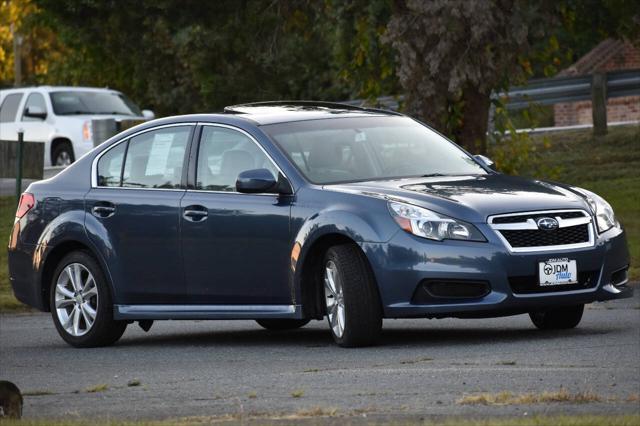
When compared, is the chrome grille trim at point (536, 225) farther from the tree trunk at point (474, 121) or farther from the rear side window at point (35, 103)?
the rear side window at point (35, 103)

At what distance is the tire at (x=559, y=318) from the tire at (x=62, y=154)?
20.8 meters

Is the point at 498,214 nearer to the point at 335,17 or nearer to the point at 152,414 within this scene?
the point at 152,414

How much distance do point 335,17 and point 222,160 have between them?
13.8 metres

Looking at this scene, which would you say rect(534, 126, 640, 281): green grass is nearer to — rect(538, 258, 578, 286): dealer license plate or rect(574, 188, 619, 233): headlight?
rect(574, 188, 619, 233): headlight

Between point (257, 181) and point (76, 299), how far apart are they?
81.3 inches

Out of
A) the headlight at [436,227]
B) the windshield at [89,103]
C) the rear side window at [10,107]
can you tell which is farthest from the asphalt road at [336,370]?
the rear side window at [10,107]

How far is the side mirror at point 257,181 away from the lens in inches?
435

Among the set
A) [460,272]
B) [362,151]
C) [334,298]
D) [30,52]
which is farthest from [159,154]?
[30,52]

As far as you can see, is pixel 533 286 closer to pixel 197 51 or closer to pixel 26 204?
pixel 26 204

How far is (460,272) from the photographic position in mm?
10336

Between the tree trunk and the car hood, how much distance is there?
9.86 metres

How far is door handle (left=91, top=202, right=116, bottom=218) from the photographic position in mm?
12172

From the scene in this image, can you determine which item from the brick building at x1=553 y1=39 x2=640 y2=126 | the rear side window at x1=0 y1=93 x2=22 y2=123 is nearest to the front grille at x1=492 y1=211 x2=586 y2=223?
the rear side window at x1=0 y1=93 x2=22 y2=123

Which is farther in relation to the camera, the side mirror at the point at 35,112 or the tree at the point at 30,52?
the tree at the point at 30,52
